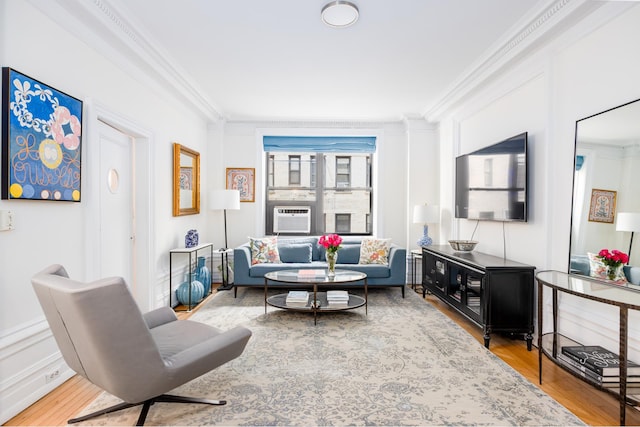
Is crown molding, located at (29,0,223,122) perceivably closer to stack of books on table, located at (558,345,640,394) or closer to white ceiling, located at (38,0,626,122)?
white ceiling, located at (38,0,626,122)

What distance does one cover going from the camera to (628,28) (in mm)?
2184

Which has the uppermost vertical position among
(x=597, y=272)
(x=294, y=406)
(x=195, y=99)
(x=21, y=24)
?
(x=195, y=99)

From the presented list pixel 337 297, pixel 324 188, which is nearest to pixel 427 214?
pixel 324 188

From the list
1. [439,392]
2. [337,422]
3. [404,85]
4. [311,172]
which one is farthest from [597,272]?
[311,172]

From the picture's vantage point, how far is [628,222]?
2.11 metres

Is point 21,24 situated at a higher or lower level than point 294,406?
higher

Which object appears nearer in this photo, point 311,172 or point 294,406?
point 294,406

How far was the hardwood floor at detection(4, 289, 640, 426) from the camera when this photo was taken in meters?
1.92

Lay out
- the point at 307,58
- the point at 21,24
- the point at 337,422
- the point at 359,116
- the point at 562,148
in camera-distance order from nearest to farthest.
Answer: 1. the point at 337,422
2. the point at 21,24
3. the point at 562,148
4. the point at 307,58
5. the point at 359,116

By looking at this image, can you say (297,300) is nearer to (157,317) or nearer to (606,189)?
(157,317)

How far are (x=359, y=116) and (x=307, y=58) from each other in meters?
2.09

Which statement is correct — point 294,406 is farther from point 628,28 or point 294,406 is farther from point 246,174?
point 246,174

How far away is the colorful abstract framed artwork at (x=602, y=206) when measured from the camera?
2.22 meters

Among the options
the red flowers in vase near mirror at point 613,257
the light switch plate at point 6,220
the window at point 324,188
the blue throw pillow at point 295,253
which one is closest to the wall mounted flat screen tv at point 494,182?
the red flowers in vase near mirror at point 613,257
